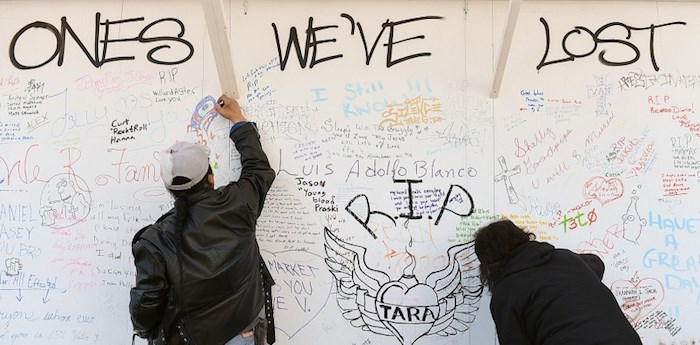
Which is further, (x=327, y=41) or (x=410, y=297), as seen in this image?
(x=327, y=41)

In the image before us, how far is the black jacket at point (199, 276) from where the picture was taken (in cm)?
227

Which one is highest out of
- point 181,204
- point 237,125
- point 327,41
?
point 327,41

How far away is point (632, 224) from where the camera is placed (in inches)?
121

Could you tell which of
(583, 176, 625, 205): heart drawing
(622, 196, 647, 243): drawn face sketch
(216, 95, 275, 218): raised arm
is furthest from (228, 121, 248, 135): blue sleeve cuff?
(622, 196, 647, 243): drawn face sketch

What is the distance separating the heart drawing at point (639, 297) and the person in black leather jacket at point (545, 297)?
85 centimetres

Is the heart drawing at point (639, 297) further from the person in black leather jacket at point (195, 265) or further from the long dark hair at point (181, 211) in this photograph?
the long dark hair at point (181, 211)

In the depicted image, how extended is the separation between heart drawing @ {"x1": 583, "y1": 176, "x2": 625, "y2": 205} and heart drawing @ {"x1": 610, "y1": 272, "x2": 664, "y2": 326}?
1.53 feet

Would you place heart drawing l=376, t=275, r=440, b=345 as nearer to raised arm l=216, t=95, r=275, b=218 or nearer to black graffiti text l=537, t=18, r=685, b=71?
raised arm l=216, t=95, r=275, b=218

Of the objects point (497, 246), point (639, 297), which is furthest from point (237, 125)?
point (639, 297)

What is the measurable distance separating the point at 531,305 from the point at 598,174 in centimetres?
Answer: 119

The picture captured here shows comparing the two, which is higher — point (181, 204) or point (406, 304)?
point (181, 204)

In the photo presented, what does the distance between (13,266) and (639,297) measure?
3694 mm

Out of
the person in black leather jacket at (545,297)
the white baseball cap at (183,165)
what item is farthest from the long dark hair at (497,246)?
the white baseball cap at (183,165)

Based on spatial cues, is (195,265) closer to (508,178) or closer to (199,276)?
(199,276)
